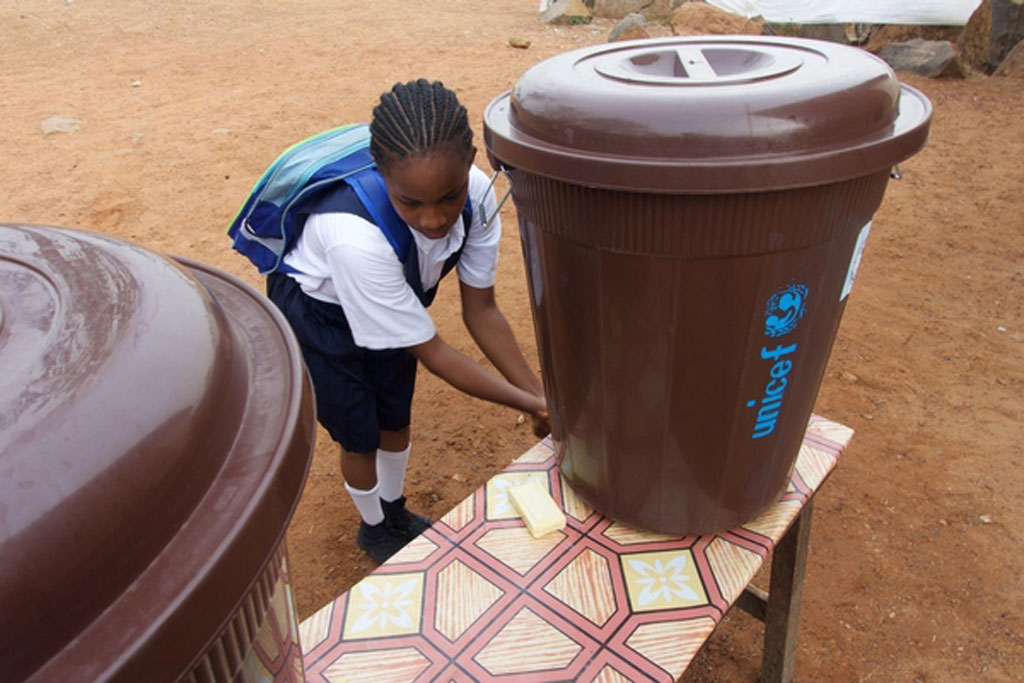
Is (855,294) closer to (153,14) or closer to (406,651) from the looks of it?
(406,651)

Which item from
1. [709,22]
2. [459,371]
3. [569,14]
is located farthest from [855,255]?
[569,14]

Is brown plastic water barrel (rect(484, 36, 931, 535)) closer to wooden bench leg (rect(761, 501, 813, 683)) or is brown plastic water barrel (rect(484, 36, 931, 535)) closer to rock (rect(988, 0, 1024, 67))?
wooden bench leg (rect(761, 501, 813, 683))

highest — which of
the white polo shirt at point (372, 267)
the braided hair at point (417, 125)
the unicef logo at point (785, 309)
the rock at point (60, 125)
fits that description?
the braided hair at point (417, 125)

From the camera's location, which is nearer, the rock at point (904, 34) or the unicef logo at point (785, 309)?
the unicef logo at point (785, 309)

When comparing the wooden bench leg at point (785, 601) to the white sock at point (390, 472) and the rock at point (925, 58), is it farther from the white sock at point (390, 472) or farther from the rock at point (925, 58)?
the rock at point (925, 58)

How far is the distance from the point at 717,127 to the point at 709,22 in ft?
26.3

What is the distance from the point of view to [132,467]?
543 millimetres

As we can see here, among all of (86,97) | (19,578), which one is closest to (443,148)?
(19,578)

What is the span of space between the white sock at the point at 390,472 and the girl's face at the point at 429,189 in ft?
3.44

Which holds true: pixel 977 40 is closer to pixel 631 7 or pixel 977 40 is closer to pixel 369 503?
pixel 631 7

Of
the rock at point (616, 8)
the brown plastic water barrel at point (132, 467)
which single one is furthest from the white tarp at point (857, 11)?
the brown plastic water barrel at point (132, 467)

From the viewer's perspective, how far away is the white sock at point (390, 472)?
247 centimetres

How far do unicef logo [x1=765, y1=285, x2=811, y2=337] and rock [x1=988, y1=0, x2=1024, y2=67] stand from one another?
764 centimetres

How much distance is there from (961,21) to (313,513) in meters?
8.02
